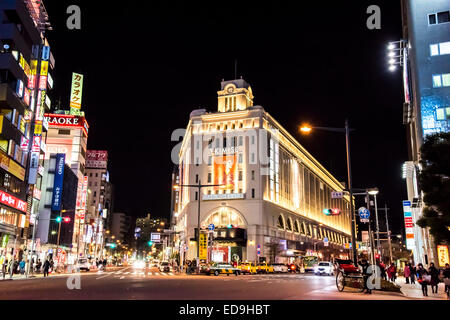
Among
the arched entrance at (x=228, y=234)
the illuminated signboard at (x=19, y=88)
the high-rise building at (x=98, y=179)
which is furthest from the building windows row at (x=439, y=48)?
the high-rise building at (x=98, y=179)

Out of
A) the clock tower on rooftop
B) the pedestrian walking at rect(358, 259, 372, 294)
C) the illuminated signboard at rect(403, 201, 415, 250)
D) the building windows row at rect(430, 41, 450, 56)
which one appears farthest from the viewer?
the clock tower on rooftop

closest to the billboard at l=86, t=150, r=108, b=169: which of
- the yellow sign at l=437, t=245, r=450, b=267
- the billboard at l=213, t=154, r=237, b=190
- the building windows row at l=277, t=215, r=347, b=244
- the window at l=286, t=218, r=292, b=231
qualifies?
the billboard at l=213, t=154, r=237, b=190

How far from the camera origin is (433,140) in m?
22.1

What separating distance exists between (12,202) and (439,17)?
168 ft

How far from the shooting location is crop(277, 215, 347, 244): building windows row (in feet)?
277

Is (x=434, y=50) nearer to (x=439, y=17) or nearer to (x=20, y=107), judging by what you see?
(x=439, y=17)

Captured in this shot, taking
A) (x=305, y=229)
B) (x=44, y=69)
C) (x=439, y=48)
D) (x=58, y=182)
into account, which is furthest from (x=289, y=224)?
(x=44, y=69)

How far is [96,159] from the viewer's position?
13862 centimetres

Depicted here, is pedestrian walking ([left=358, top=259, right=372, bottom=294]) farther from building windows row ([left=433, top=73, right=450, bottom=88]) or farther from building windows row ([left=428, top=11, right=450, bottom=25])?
building windows row ([left=428, top=11, right=450, bottom=25])

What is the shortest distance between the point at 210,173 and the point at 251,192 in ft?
30.7

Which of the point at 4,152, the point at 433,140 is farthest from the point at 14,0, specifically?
the point at 433,140

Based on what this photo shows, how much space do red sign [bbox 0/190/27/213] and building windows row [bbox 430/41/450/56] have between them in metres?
47.7

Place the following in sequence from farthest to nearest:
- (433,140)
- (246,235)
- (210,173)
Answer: (210,173)
(246,235)
(433,140)
